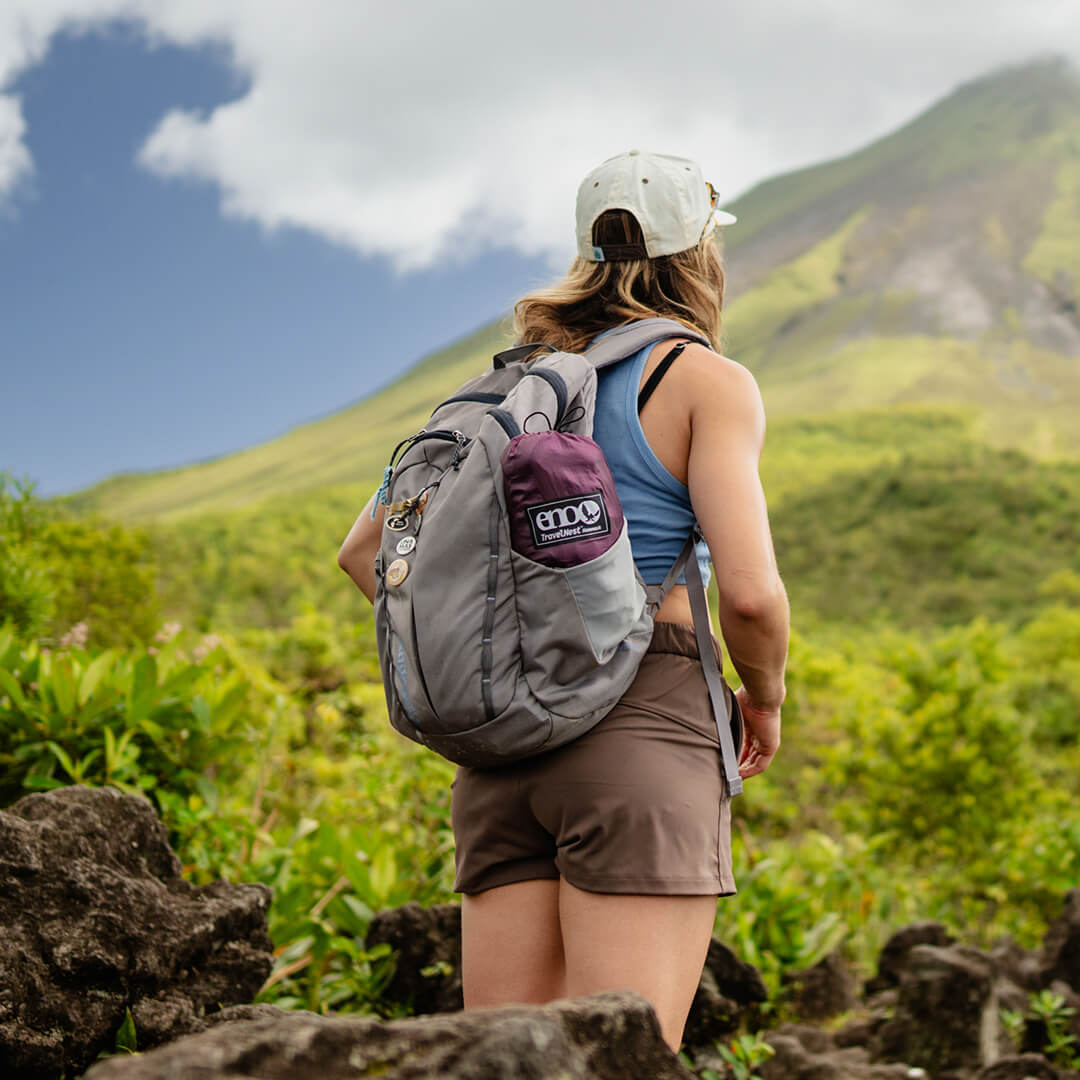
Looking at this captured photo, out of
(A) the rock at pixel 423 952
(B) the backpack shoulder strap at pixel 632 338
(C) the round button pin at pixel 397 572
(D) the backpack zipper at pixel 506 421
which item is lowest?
(A) the rock at pixel 423 952

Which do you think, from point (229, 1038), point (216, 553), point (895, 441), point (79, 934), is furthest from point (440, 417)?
point (895, 441)

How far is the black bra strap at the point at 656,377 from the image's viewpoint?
1.90m

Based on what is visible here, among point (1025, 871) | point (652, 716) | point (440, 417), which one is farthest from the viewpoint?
point (1025, 871)

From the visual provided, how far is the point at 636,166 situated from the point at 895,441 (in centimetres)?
6900

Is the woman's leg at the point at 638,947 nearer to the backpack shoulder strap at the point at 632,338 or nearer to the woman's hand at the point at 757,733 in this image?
the woman's hand at the point at 757,733

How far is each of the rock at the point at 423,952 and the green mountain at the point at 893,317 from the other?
5326 cm

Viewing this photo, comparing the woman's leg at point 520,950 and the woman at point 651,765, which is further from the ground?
the woman at point 651,765

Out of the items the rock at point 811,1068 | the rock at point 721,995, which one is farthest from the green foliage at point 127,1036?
the rock at point 811,1068

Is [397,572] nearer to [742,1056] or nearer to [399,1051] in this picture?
[399,1051]

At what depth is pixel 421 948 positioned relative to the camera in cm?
345

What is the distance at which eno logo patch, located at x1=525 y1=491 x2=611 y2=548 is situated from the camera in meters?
1.69

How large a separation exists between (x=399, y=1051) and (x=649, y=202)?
4.90ft

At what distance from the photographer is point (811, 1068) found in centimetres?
341

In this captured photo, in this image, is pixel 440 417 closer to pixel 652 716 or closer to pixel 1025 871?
pixel 652 716
